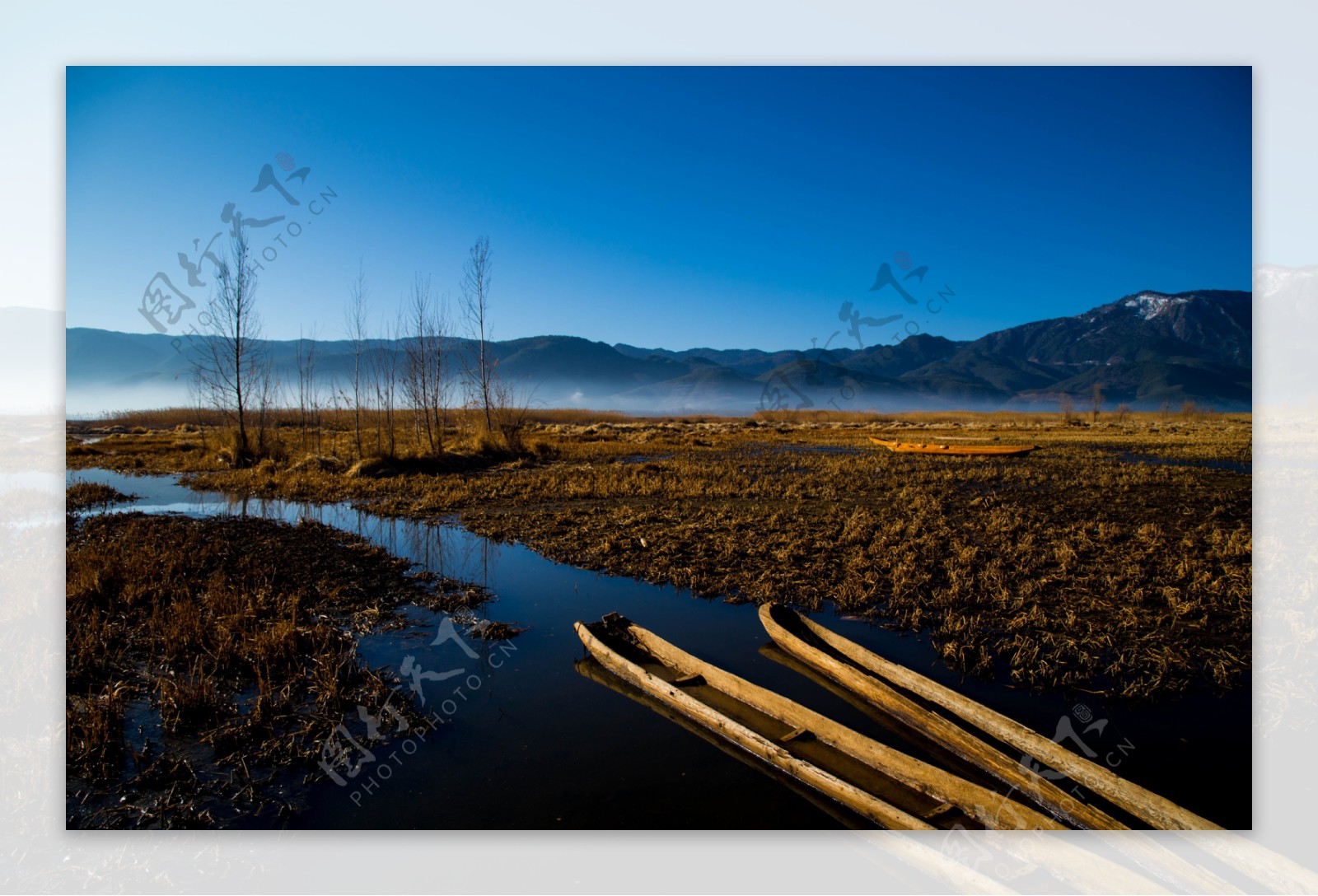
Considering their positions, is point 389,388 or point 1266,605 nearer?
point 1266,605

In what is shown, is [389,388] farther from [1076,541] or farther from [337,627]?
[1076,541]

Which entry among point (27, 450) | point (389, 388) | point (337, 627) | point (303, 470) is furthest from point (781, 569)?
point (389, 388)

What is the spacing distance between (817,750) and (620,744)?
154 cm

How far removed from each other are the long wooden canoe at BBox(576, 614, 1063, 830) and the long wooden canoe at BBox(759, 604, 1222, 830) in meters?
0.41

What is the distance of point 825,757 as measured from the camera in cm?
451

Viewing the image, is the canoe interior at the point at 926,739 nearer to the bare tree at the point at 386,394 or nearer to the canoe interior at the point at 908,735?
the canoe interior at the point at 908,735

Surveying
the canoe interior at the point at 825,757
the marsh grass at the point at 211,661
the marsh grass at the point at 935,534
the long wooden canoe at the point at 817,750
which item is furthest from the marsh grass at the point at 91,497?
the canoe interior at the point at 825,757

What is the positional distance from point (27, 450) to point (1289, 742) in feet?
37.5

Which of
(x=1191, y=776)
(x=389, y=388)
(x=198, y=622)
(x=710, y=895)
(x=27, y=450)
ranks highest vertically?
(x=389, y=388)

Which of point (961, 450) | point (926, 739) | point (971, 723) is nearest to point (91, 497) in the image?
point (926, 739)

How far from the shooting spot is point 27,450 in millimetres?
6410

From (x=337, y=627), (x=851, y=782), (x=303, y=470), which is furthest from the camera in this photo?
(x=303, y=470)

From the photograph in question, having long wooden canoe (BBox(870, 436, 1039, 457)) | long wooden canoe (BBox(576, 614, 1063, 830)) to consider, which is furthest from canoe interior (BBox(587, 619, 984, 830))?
long wooden canoe (BBox(870, 436, 1039, 457))

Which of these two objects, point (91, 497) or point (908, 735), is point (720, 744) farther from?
point (91, 497)
